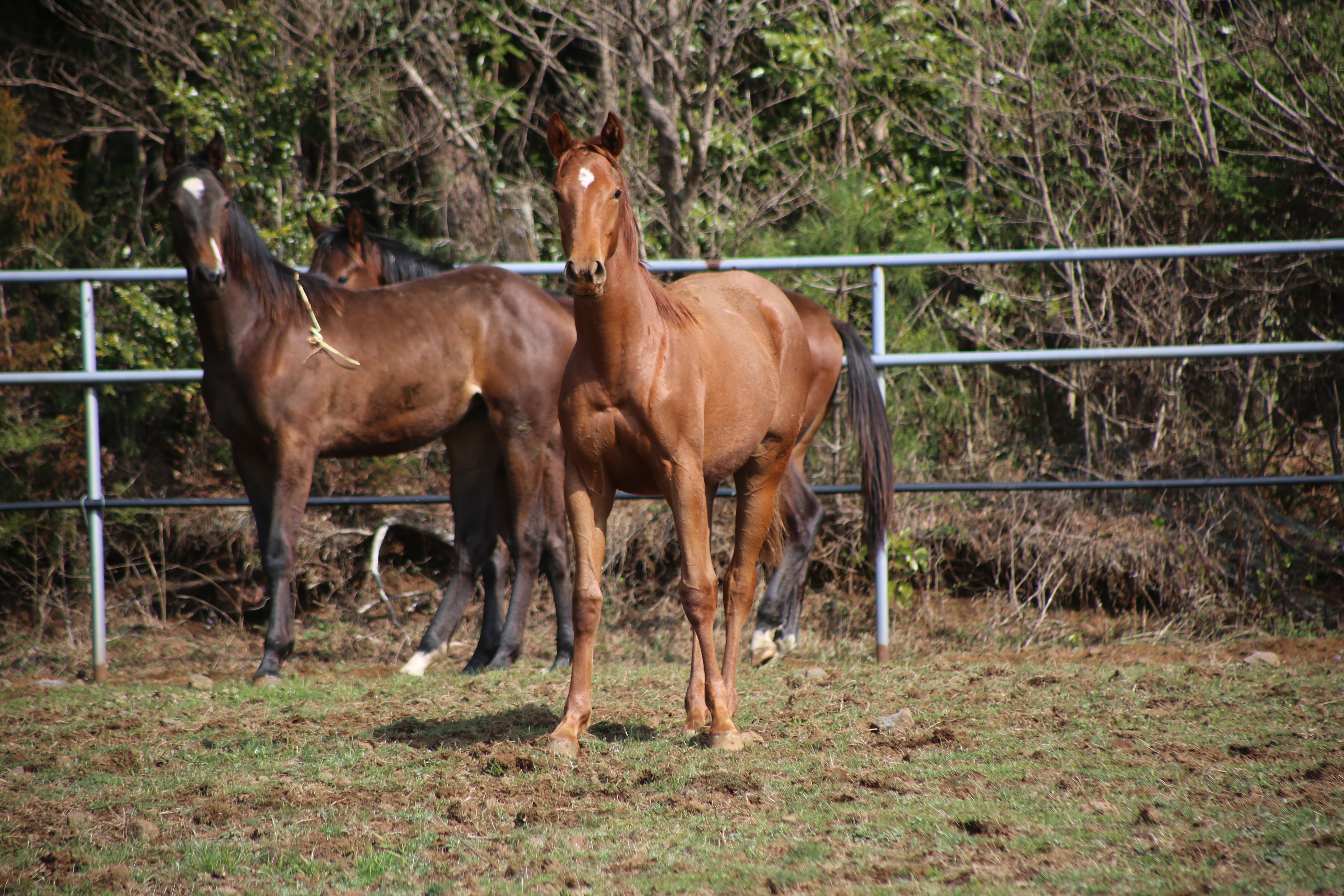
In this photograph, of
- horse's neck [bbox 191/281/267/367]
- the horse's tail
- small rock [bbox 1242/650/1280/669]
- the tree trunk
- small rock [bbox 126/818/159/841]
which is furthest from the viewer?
the tree trunk

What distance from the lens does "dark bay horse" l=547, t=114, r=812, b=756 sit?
10.2 feet

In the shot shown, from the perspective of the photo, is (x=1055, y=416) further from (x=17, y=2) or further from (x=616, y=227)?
(x=17, y=2)

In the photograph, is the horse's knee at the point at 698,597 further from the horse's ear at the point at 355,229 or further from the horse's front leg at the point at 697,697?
the horse's ear at the point at 355,229

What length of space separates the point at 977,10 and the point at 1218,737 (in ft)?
19.4

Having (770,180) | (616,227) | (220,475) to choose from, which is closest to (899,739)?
(616,227)

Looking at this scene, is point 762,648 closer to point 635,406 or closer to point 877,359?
point 877,359

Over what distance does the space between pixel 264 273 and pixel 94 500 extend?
1.35m

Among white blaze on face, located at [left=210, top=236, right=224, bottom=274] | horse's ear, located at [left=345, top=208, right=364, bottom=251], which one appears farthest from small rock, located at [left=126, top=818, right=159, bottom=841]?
horse's ear, located at [left=345, top=208, right=364, bottom=251]

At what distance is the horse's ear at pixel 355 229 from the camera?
5922 mm

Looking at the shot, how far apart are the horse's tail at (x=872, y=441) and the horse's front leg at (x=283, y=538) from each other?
8.31ft

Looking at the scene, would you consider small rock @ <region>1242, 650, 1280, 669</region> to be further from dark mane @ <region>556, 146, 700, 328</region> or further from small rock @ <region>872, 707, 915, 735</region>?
dark mane @ <region>556, 146, 700, 328</region>

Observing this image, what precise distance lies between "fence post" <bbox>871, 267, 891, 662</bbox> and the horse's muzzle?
2340 millimetres

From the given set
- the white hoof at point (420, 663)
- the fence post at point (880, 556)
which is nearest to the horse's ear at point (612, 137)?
the fence post at point (880, 556)

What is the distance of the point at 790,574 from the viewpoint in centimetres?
552
